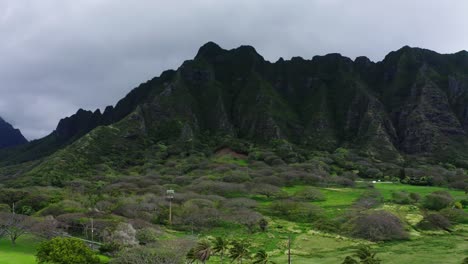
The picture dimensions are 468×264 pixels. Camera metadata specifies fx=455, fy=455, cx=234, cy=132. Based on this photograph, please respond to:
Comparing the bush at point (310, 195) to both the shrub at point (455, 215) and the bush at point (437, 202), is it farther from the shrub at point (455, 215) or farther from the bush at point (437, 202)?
the shrub at point (455, 215)

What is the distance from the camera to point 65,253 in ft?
192

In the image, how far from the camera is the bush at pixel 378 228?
3234 inches

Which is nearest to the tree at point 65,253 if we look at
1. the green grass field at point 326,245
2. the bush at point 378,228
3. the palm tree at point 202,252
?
the green grass field at point 326,245

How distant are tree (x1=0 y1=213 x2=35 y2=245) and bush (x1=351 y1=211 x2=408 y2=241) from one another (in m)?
58.0

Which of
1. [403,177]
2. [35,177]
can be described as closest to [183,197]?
[35,177]

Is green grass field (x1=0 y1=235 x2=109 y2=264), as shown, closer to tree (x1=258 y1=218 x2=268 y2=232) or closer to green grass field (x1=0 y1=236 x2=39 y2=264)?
green grass field (x1=0 y1=236 x2=39 y2=264)

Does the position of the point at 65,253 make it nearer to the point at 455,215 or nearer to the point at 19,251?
the point at 19,251

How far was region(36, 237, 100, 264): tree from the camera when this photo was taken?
190 ft

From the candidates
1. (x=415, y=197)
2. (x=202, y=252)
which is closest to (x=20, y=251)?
(x=202, y=252)

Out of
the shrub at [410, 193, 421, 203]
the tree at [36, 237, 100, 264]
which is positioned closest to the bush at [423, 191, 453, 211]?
the shrub at [410, 193, 421, 203]

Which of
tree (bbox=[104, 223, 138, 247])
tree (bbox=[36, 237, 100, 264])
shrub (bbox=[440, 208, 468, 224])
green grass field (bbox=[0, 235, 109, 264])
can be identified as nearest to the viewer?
tree (bbox=[36, 237, 100, 264])

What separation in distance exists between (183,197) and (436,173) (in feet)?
310

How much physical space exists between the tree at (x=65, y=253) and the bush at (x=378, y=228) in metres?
47.6

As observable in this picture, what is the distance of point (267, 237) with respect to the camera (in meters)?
82.4
